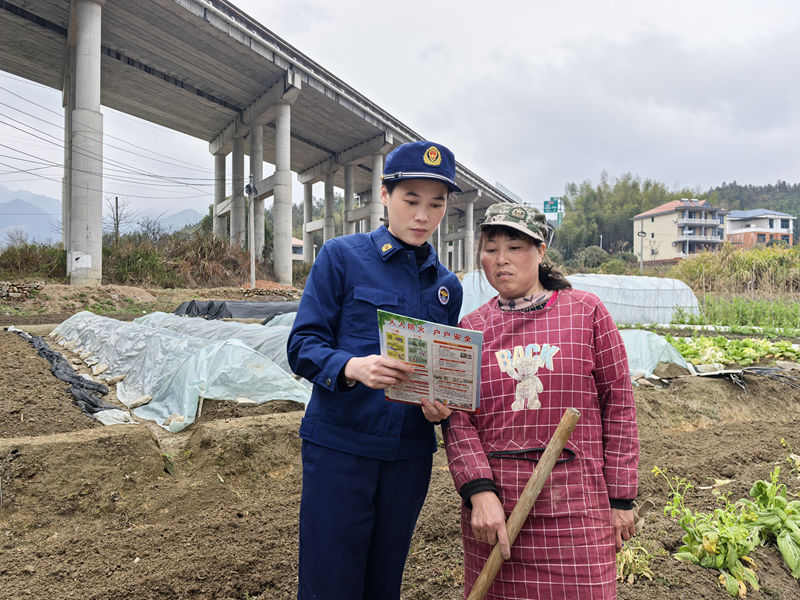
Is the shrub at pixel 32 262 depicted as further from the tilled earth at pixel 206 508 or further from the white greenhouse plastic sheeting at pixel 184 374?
the tilled earth at pixel 206 508

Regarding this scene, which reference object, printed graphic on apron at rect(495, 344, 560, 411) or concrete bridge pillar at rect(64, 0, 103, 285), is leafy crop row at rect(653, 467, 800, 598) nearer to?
printed graphic on apron at rect(495, 344, 560, 411)

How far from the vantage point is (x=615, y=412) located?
1.26 metres

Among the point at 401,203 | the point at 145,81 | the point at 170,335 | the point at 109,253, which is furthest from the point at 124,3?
the point at 401,203

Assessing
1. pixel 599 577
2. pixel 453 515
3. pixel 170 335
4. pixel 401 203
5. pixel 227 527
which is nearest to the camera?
pixel 599 577

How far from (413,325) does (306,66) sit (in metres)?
22.1

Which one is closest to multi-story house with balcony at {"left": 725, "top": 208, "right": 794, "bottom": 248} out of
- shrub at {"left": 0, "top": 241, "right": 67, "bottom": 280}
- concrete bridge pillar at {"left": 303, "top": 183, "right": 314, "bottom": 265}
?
concrete bridge pillar at {"left": 303, "top": 183, "right": 314, "bottom": 265}

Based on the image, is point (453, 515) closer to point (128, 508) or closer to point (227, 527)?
point (227, 527)

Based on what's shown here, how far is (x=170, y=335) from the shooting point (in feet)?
21.0

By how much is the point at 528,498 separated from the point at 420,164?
2.83 ft

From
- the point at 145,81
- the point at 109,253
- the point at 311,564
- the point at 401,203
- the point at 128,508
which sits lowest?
the point at 128,508

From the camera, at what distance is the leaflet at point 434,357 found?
1.06m

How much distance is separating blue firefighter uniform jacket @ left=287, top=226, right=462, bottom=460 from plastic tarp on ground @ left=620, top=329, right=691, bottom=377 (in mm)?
5530

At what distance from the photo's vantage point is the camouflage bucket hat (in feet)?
4.23

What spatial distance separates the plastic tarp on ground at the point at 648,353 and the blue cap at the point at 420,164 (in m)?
5.56
